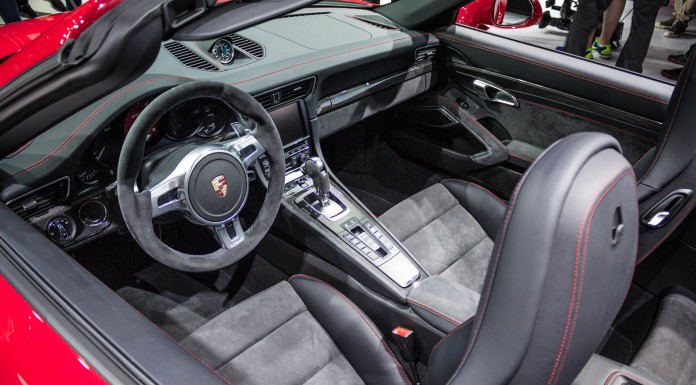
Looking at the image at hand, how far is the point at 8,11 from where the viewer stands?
467cm

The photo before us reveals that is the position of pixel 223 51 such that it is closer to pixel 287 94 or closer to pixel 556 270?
pixel 287 94

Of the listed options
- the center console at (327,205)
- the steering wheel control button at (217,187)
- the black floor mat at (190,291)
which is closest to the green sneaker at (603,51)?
the center console at (327,205)

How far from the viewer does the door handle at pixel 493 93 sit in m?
2.51

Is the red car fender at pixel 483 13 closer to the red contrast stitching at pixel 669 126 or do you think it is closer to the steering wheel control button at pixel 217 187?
the red contrast stitching at pixel 669 126

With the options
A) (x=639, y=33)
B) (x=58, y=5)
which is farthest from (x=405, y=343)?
(x=58, y=5)

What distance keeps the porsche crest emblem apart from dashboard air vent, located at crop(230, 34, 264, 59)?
70 cm

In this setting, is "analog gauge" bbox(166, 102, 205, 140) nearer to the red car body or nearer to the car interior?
the car interior

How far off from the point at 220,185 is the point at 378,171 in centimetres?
144

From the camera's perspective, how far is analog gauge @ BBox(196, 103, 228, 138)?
5.57 ft

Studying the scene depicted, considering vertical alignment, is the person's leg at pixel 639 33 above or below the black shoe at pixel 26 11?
above

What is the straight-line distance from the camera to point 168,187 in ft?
4.99

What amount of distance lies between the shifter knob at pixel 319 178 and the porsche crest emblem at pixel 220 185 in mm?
570

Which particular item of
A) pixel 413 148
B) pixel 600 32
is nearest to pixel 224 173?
pixel 413 148

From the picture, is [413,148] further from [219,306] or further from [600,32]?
[600,32]
